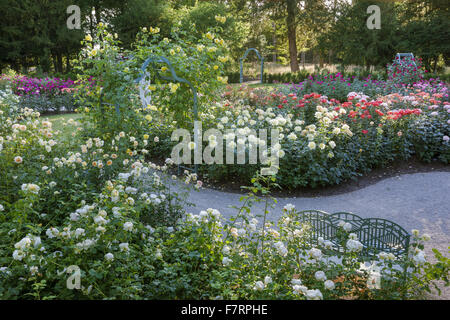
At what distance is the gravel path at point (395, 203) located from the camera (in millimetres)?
3820

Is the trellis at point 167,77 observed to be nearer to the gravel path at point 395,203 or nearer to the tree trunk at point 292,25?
the gravel path at point 395,203

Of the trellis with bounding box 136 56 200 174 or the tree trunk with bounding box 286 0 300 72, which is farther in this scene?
the tree trunk with bounding box 286 0 300 72

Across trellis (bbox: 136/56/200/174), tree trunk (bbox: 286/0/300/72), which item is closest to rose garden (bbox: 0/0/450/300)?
trellis (bbox: 136/56/200/174)

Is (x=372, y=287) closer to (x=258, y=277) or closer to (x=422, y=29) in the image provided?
(x=258, y=277)

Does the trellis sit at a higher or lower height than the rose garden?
higher

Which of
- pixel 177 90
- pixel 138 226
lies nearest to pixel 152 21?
pixel 177 90

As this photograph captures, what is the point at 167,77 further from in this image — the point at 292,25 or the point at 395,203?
the point at 292,25

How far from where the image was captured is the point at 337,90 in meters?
9.38

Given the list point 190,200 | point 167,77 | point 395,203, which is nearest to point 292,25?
point 167,77

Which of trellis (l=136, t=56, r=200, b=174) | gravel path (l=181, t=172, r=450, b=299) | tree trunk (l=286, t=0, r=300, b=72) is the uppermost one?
tree trunk (l=286, t=0, r=300, b=72)

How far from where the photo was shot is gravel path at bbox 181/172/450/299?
150 inches

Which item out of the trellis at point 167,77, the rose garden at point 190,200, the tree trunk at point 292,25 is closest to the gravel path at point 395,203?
the rose garden at point 190,200

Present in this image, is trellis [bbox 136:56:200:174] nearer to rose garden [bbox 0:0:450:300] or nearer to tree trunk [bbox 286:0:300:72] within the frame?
rose garden [bbox 0:0:450:300]
